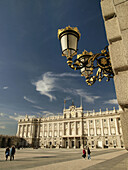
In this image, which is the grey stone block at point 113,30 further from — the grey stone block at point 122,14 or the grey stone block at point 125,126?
the grey stone block at point 125,126

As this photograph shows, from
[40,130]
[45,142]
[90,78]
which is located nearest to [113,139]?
[45,142]

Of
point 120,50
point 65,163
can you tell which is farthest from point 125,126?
point 65,163

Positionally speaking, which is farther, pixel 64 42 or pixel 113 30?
pixel 64 42

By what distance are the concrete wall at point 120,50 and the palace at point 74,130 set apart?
54.1 m

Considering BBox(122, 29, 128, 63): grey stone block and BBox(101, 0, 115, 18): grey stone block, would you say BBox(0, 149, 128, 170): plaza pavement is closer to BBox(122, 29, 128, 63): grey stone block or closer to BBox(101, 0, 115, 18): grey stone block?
BBox(122, 29, 128, 63): grey stone block

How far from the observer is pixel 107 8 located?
111 inches

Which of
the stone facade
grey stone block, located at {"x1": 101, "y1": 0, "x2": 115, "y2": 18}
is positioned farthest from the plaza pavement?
the stone facade

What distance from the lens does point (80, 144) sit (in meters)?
54.7

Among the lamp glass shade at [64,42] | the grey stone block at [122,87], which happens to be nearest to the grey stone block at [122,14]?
the grey stone block at [122,87]

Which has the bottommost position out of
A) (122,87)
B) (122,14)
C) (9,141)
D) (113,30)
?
(9,141)

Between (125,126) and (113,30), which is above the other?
(113,30)

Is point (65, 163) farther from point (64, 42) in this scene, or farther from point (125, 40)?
point (125, 40)

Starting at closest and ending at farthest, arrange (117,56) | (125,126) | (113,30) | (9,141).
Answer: (125,126) < (117,56) < (113,30) < (9,141)

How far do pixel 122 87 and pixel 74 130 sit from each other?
59814 mm
